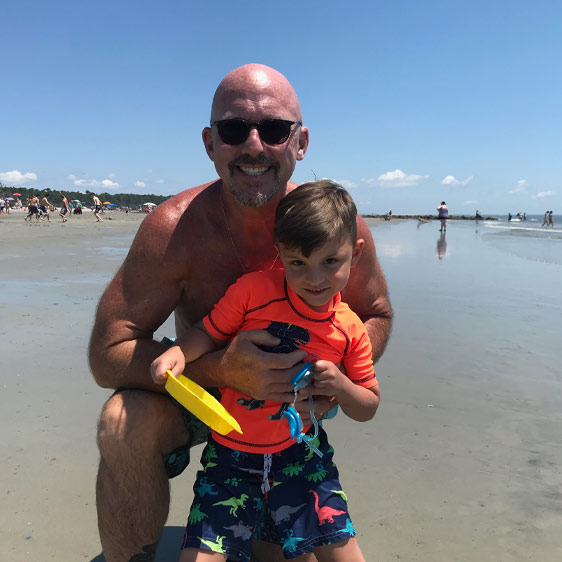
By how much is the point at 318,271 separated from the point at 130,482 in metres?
1.05

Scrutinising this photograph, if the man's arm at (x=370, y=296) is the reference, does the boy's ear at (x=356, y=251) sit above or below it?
above

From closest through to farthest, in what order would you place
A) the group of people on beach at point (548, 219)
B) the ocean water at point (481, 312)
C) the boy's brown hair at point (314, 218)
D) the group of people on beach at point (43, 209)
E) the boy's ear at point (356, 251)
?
the boy's brown hair at point (314, 218) < the boy's ear at point (356, 251) < the ocean water at point (481, 312) < the group of people on beach at point (43, 209) < the group of people on beach at point (548, 219)

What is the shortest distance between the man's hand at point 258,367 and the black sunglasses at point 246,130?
2.68 ft

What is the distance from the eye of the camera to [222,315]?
2.03 metres

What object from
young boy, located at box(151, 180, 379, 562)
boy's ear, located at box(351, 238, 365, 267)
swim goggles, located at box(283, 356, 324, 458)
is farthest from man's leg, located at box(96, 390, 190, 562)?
boy's ear, located at box(351, 238, 365, 267)

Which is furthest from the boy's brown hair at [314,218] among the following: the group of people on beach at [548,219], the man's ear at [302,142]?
Answer: the group of people on beach at [548,219]

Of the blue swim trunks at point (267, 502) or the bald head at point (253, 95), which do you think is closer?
→ the blue swim trunks at point (267, 502)

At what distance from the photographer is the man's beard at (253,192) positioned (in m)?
2.20

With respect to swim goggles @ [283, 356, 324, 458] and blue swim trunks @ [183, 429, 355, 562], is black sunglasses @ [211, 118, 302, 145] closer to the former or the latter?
swim goggles @ [283, 356, 324, 458]

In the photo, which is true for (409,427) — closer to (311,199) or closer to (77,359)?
(311,199)

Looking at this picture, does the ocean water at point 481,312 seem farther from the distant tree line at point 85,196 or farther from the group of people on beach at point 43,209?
the distant tree line at point 85,196

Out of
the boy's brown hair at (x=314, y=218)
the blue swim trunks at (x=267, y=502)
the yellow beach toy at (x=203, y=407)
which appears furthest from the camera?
the boy's brown hair at (x=314, y=218)

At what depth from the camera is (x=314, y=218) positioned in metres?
1.92

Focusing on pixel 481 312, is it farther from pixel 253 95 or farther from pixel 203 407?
pixel 203 407
